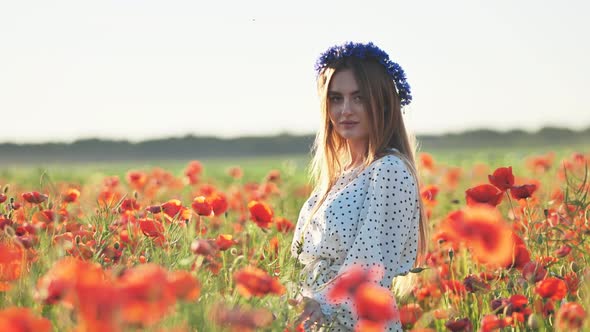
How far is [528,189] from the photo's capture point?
8.68ft

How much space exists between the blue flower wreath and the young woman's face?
7cm

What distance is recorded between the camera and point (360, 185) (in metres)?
2.64

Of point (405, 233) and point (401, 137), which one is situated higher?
point (401, 137)

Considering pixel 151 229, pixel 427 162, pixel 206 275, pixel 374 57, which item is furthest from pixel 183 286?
pixel 427 162

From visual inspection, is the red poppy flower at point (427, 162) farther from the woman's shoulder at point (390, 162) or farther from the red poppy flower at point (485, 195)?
the red poppy flower at point (485, 195)

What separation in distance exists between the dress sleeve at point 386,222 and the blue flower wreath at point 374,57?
0.35m

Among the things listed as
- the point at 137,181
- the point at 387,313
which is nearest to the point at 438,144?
the point at 137,181

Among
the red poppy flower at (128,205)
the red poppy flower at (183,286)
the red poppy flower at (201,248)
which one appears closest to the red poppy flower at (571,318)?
the red poppy flower at (201,248)

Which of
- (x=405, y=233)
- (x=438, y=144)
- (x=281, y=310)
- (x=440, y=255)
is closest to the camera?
(x=281, y=310)

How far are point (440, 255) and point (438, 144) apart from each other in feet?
132

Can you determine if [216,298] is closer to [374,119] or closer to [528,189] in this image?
[374,119]

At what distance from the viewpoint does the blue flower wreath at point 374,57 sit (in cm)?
281

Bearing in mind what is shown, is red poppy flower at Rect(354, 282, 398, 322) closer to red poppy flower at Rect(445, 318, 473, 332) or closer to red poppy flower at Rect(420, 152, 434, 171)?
red poppy flower at Rect(445, 318, 473, 332)

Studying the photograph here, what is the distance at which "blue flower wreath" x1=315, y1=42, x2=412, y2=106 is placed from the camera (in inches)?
110
